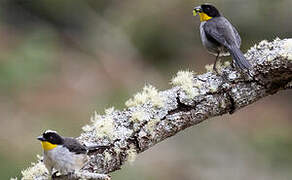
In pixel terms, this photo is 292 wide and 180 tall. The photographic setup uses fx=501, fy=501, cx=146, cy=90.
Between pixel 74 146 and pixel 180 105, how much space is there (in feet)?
3.29

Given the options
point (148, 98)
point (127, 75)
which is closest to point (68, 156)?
point (148, 98)

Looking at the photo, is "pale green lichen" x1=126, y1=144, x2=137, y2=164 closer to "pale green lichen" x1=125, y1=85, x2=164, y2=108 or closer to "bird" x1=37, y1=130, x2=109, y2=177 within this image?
"bird" x1=37, y1=130, x2=109, y2=177

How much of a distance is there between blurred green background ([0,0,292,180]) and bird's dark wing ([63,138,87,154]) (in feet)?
16.0

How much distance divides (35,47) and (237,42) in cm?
817

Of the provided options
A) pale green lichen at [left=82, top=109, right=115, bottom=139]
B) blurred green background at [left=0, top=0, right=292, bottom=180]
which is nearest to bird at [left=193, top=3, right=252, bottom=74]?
pale green lichen at [left=82, top=109, right=115, bottom=139]

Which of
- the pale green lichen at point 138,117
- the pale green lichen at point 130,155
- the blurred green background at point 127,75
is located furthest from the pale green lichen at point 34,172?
the blurred green background at point 127,75

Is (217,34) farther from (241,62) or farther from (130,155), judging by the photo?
(130,155)

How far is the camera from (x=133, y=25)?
13797 mm

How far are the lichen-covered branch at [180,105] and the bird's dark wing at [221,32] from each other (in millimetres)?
897

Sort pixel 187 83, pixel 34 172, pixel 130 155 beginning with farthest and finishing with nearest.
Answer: pixel 187 83
pixel 130 155
pixel 34 172

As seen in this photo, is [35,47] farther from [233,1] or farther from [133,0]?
[233,1]

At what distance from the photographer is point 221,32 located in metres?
5.79

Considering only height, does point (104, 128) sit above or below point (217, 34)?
below

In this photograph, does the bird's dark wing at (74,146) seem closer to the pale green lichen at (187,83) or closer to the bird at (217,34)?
the pale green lichen at (187,83)
